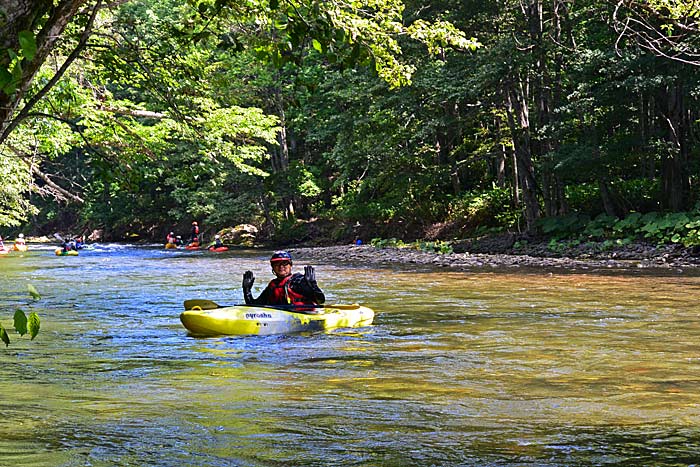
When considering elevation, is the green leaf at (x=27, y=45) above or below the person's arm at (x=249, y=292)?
above

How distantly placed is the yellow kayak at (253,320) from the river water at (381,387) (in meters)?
0.16

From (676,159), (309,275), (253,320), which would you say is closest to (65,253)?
(676,159)

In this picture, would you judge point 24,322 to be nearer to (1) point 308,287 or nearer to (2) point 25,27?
(2) point 25,27

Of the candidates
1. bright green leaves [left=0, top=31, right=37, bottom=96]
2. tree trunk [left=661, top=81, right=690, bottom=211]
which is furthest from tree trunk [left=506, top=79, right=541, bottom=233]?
bright green leaves [left=0, top=31, right=37, bottom=96]

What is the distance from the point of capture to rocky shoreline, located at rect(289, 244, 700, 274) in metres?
18.3

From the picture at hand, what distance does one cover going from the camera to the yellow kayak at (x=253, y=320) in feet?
32.2

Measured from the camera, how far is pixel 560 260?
2028 cm

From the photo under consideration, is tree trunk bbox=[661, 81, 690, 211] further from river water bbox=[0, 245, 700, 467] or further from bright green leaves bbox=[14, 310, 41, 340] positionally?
bright green leaves bbox=[14, 310, 41, 340]

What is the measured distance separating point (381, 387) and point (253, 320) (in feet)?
11.4

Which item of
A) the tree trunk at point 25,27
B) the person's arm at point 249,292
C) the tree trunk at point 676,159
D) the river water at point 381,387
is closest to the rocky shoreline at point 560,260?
the tree trunk at point 676,159

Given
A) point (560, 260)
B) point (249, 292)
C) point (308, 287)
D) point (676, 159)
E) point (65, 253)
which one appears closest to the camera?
point (308, 287)

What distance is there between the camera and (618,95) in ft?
68.6

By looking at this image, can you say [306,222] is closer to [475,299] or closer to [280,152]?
[280,152]

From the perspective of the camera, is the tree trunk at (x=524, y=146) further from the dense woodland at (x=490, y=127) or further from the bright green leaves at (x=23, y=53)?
the bright green leaves at (x=23, y=53)
